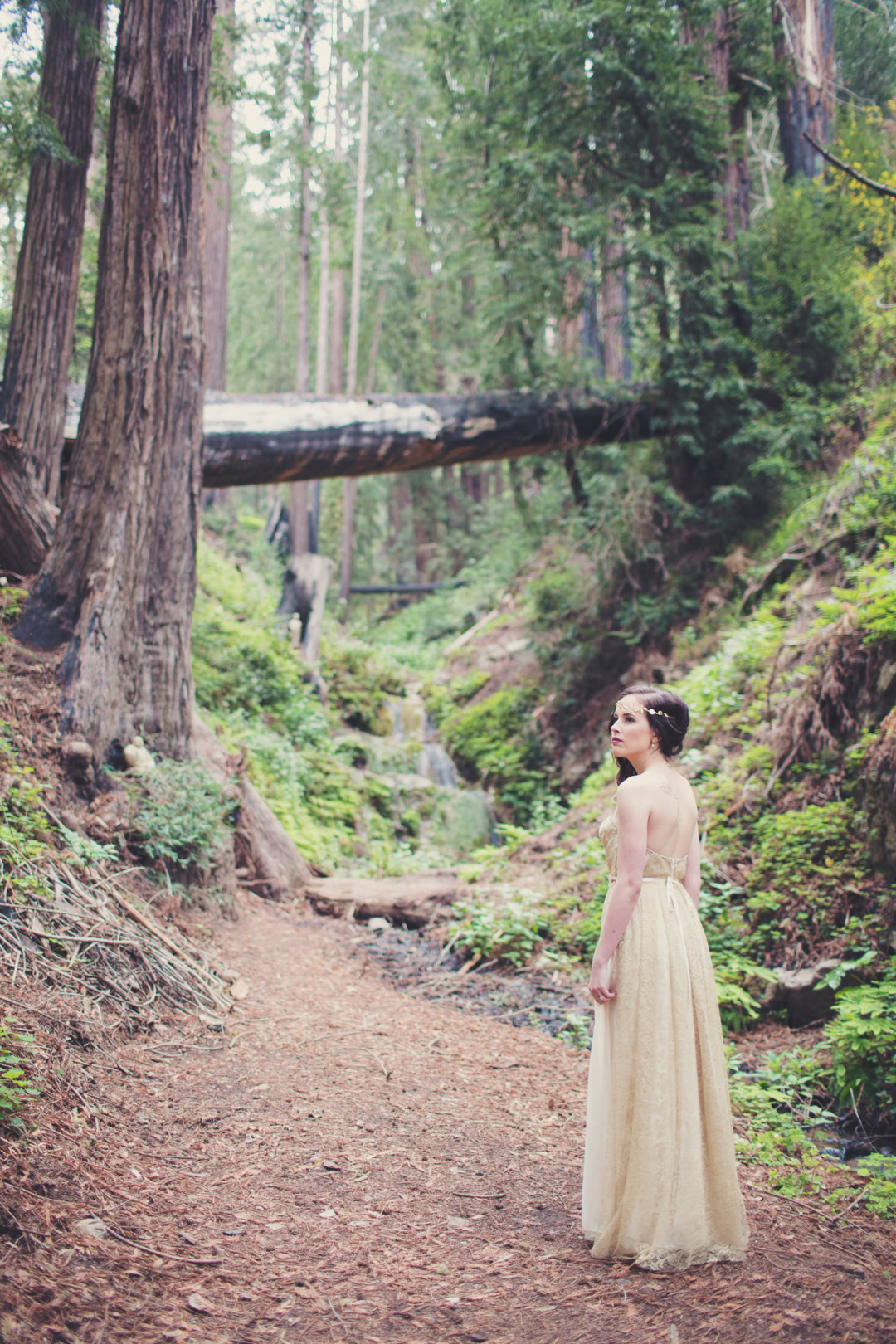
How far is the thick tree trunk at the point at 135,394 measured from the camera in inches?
249

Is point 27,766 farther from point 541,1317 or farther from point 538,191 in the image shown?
point 538,191

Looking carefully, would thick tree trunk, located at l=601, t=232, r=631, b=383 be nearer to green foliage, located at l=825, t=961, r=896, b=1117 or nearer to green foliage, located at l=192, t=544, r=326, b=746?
green foliage, located at l=192, t=544, r=326, b=746

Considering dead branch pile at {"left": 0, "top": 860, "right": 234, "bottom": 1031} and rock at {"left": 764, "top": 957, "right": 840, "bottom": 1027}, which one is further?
rock at {"left": 764, "top": 957, "right": 840, "bottom": 1027}

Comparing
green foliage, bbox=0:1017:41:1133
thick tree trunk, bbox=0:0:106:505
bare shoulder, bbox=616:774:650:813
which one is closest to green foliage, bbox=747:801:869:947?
bare shoulder, bbox=616:774:650:813

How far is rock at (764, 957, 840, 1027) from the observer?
4879 millimetres

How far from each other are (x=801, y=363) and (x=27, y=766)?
31.1 feet

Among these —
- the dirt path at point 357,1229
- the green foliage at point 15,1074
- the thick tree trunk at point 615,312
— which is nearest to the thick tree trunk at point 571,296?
the thick tree trunk at point 615,312

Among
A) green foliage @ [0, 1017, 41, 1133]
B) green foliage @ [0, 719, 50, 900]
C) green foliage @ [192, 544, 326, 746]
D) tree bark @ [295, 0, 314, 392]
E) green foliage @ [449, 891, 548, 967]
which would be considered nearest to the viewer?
green foliage @ [0, 1017, 41, 1133]

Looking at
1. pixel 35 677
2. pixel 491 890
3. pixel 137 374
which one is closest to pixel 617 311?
pixel 137 374

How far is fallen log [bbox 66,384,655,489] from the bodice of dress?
7366 mm

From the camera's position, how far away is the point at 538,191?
10148mm

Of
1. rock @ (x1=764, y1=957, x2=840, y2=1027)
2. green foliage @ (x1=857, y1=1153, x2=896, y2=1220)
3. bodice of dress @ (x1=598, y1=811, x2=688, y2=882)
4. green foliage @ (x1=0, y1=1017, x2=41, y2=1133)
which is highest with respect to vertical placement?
bodice of dress @ (x1=598, y1=811, x2=688, y2=882)

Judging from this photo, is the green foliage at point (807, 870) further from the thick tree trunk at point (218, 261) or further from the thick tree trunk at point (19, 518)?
the thick tree trunk at point (218, 261)

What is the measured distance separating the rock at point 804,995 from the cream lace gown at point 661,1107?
2200 mm
